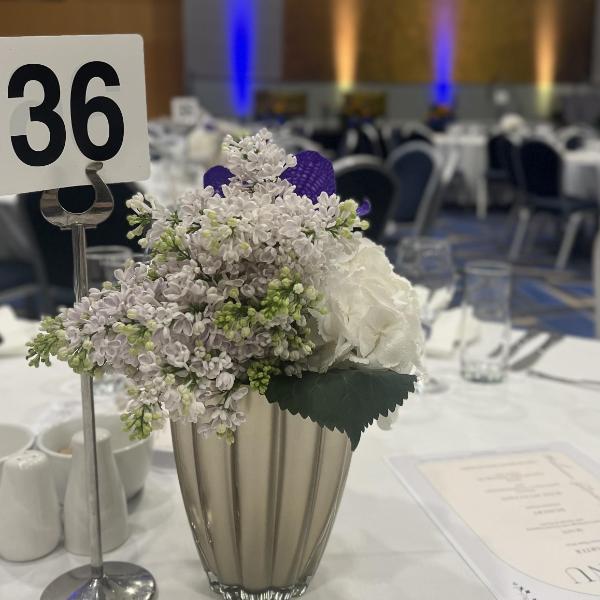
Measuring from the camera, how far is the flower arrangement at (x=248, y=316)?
563 mm

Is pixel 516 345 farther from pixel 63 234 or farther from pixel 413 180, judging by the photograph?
pixel 413 180

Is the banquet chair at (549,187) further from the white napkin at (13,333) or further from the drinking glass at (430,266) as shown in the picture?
the white napkin at (13,333)

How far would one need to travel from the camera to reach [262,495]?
2.16 feet

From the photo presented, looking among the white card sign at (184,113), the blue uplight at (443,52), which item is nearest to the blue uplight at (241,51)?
the blue uplight at (443,52)

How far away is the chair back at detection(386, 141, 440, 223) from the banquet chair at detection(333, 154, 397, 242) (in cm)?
95

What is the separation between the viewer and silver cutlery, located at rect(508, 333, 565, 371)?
134 cm

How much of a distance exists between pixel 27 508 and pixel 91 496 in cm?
11

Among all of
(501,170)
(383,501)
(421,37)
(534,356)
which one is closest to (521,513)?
(383,501)

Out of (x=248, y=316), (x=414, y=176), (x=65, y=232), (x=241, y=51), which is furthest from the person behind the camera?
(x=241, y=51)

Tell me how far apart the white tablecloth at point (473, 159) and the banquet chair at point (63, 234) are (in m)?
5.50

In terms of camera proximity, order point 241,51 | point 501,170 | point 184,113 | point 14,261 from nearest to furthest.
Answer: point 14,261, point 184,113, point 501,170, point 241,51

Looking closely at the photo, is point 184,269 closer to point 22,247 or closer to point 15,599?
point 15,599

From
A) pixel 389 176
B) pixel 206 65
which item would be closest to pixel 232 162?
pixel 389 176

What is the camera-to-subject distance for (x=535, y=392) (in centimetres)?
123
